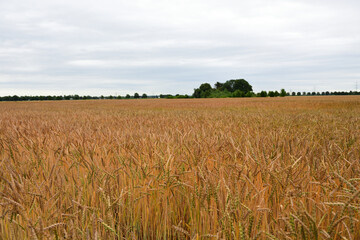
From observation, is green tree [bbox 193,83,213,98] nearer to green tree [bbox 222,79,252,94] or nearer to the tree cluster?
the tree cluster

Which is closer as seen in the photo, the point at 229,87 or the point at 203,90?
the point at 203,90

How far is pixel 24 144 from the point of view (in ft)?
10.2

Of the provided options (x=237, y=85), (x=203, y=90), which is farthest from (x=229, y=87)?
(x=203, y=90)

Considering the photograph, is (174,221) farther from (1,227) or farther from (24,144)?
(24,144)

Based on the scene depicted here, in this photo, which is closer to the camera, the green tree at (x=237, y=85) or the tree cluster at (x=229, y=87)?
the tree cluster at (x=229, y=87)

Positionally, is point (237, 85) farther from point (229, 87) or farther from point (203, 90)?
point (203, 90)

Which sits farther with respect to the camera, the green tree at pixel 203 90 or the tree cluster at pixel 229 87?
the tree cluster at pixel 229 87

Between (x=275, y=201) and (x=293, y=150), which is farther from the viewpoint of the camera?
(x=293, y=150)

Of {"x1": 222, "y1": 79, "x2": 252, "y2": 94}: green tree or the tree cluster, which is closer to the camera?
the tree cluster

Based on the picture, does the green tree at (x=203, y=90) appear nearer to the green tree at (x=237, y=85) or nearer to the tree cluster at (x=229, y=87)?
the tree cluster at (x=229, y=87)

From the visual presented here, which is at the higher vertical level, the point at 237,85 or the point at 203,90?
the point at 237,85

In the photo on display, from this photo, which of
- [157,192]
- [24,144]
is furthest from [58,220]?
[24,144]

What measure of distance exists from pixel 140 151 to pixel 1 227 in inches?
51.6

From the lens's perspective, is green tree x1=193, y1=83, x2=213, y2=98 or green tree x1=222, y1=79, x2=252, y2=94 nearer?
green tree x1=193, y1=83, x2=213, y2=98
